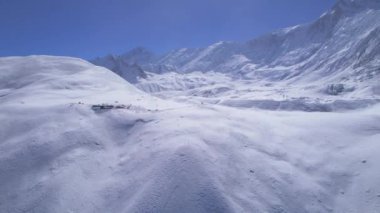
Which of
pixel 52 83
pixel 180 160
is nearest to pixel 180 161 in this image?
pixel 180 160

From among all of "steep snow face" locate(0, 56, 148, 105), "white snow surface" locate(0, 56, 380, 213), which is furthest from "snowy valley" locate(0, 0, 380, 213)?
"steep snow face" locate(0, 56, 148, 105)

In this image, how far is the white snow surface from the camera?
25.5ft

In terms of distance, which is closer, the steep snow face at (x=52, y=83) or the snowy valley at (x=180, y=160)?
the snowy valley at (x=180, y=160)

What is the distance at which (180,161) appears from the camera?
8.81 metres

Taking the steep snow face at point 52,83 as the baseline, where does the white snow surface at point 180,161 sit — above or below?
below

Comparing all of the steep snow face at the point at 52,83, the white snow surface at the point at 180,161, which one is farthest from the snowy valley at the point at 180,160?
the steep snow face at the point at 52,83

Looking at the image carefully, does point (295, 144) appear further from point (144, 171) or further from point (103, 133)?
point (103, 133)

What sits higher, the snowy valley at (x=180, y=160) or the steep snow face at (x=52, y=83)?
the steep snow face at (x=52, y=83)

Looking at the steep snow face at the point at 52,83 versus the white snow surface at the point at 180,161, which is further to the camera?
the steep snow face at the point at 52,83

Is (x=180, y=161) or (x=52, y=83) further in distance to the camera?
(x=52, y=83)

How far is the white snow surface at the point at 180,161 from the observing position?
7777mm

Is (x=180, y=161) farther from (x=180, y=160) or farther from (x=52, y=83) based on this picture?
(x=52, y=83)

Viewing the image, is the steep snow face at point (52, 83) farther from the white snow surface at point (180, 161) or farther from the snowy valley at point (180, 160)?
the white snow surface at point (180, 161)

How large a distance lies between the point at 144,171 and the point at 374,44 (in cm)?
16351
